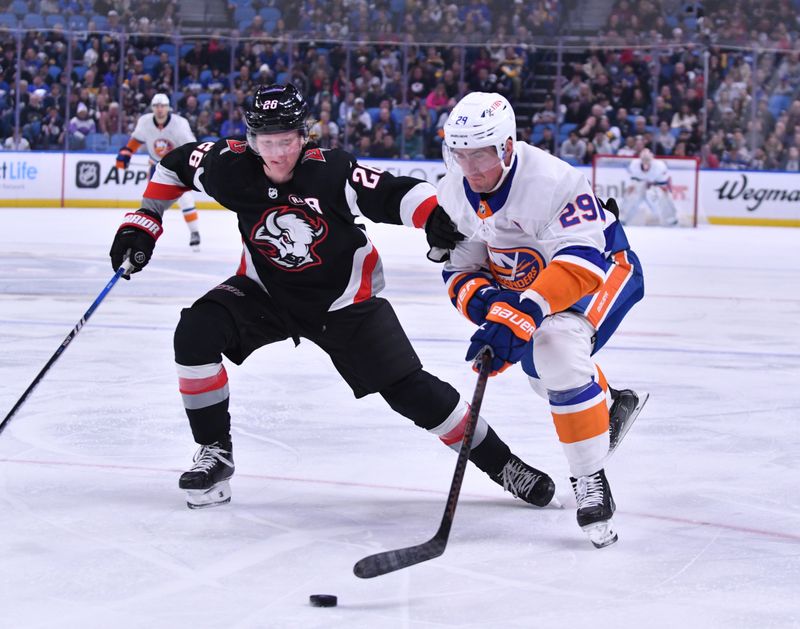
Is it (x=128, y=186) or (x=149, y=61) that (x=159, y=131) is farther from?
(x=149, y=61)

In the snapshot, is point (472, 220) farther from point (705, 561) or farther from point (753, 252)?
point (753, 252)

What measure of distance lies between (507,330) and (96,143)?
12.5 meters

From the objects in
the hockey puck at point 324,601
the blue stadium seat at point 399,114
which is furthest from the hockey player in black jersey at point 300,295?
the blue stadium seat at point 399,114

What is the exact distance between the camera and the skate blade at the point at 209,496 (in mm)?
2992

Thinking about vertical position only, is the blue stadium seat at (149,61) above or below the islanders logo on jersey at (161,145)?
above

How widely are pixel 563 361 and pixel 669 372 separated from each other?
2.38 m

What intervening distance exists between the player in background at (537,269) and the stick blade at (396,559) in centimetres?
39

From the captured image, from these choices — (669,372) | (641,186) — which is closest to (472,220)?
(669,372)

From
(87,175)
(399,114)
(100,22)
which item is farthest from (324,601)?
(100,22)

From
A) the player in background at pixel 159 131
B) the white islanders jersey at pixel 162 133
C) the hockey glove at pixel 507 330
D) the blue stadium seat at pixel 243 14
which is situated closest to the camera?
the hockey glove at pixel 507 330

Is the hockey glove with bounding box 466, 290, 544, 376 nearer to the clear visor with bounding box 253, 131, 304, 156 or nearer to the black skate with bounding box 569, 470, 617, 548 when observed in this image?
the black skate with bounding box 569, 470, 617, 548

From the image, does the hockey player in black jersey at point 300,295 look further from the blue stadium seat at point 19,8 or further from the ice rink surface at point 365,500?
the blue stadium seat at point 19,8

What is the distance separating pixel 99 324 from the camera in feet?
19.5

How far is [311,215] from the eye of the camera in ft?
9.96
